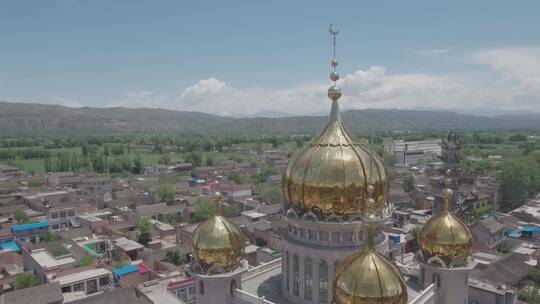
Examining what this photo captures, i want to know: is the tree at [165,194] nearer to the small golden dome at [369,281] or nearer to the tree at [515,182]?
the tree at [515,182]

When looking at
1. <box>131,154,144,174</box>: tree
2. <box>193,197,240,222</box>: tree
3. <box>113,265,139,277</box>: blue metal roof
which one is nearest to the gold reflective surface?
<box>113,265,139,277</box>: blue metal roof

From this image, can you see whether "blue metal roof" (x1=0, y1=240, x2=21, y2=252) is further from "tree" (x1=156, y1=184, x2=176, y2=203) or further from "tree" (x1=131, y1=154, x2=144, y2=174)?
"tree" (x1=131, y1=154, x2=144, y2=174)

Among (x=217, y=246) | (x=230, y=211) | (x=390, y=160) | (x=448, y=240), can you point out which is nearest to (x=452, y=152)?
(x=448, y=240)

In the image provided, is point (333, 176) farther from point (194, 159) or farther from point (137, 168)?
point (194, 159)

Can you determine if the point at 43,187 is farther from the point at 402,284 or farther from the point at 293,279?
the point at 402,284

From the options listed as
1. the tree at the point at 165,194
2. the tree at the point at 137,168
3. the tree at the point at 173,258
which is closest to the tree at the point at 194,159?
the tree at the point at 137,168
